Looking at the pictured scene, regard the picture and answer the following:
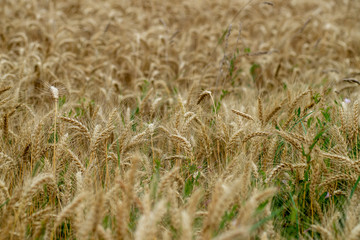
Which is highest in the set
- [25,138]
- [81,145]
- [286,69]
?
[25,138]

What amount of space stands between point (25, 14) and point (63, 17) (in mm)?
682

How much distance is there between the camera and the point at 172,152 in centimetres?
220

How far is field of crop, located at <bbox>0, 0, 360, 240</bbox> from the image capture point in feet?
4.42

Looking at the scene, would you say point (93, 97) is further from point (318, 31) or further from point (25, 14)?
point (318, 31)

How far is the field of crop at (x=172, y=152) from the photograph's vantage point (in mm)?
1349

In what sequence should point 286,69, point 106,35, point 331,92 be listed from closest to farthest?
point 331,92
point 286,69
point 106,35

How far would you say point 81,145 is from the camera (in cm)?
220

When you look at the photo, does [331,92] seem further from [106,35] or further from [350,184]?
[106,35]

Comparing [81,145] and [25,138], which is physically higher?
[25,138]

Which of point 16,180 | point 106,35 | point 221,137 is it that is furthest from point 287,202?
point 106,35

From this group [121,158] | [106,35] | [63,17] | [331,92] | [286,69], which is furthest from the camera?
[63,17]

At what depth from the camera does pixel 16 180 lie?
6.23ft

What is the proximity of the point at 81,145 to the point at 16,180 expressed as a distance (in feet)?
1.46

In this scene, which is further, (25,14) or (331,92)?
(25,14)
